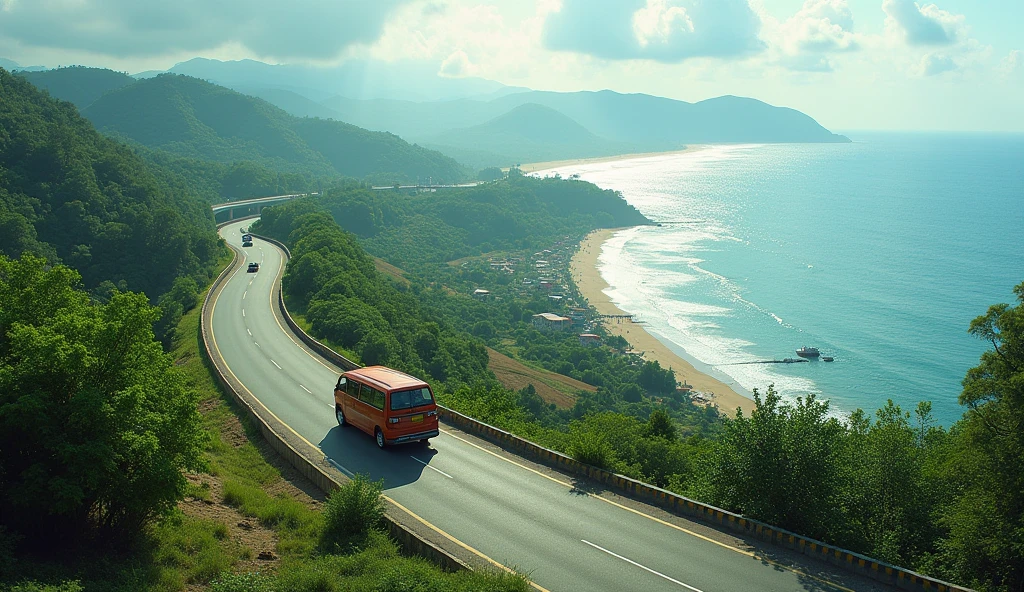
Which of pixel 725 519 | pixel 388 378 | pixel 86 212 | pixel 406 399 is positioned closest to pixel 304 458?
pixel 406 399

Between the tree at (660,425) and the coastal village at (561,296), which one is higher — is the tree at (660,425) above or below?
above

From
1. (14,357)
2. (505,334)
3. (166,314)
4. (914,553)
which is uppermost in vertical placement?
(14,357)

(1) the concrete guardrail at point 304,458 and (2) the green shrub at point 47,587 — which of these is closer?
(2) the green shrub at point 47,587

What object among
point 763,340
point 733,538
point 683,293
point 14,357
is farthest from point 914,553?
point 683,293

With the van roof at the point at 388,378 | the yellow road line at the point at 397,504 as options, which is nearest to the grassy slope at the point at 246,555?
the yellow road line at the point at 397,504

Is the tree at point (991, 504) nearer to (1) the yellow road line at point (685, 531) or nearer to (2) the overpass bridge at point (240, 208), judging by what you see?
(1) the yellow road line at point (685, 531)

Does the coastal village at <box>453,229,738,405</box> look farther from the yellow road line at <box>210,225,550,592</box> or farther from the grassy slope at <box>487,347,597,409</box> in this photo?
the yellow road line at <box>210,225,550,592</box>

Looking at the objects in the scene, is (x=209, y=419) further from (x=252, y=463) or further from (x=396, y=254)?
(x=396, y=254)
